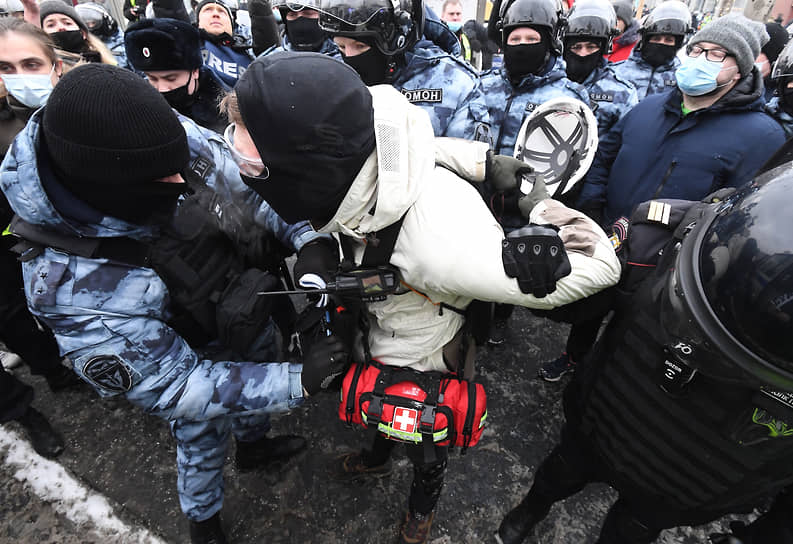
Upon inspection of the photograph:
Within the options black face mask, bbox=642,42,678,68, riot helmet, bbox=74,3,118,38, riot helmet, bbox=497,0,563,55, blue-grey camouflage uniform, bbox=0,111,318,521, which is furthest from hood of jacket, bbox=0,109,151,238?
riot helmet, bbox=74,3,118,38

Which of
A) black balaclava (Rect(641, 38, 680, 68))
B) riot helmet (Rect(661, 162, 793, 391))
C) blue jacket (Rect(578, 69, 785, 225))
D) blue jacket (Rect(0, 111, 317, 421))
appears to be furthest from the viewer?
black balaclava (Rect(641, 38, 680, 68))

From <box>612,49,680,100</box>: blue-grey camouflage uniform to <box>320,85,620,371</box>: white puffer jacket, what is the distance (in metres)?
3.48

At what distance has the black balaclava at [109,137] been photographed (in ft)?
3.34

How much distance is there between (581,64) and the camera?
3.21 metres

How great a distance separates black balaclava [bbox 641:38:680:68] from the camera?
3656 millimetres

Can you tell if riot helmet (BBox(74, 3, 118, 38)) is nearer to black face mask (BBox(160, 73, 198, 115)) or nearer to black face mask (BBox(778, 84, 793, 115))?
black face mask (BBox(160, 73, 198, 115))

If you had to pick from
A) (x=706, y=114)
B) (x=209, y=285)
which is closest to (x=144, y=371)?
(x=209, y=285)

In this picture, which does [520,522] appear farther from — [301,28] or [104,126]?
[301,28]

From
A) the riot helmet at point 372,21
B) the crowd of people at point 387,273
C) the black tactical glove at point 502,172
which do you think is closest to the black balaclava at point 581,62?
the crowd of people at point 387,273

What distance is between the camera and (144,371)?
1.22m

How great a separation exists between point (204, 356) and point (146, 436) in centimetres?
121

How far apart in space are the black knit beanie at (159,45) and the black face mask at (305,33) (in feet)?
2.97

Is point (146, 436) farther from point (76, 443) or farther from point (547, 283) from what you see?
point (547, 283)

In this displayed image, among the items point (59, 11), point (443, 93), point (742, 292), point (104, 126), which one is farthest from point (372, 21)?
point (59, 11)
